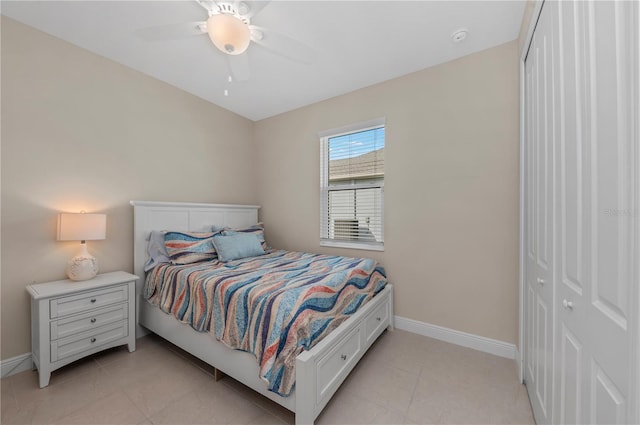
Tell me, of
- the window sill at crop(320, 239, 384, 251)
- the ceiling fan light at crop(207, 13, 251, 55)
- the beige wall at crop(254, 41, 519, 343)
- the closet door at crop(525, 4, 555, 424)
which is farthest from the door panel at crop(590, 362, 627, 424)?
the ceiling fan light at crop(207, 13, 251, 55)

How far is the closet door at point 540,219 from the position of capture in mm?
1188

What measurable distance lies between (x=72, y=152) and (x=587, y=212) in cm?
342

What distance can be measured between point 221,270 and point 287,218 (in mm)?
1510

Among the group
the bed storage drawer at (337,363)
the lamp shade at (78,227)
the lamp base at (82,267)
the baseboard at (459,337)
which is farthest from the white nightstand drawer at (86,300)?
the baseboard at (459,337)

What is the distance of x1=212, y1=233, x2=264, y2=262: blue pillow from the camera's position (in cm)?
258

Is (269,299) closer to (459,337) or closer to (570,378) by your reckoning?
(570,378)

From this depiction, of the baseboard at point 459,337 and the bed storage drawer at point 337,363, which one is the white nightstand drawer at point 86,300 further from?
the baseboard at point 459,337

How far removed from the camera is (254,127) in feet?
12.8

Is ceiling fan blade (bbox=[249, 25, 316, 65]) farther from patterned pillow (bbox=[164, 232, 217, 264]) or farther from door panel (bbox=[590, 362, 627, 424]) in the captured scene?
door panel (bbox=[590, 362, 627, 424])

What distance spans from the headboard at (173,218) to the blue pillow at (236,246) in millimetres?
518

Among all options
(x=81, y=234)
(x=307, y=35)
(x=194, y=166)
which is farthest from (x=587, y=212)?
(x=194, y=166)

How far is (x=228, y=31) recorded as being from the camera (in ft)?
5.24

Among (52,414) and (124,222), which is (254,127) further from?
(52,414)

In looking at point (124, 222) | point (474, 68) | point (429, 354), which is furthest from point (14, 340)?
point (474, 68)
